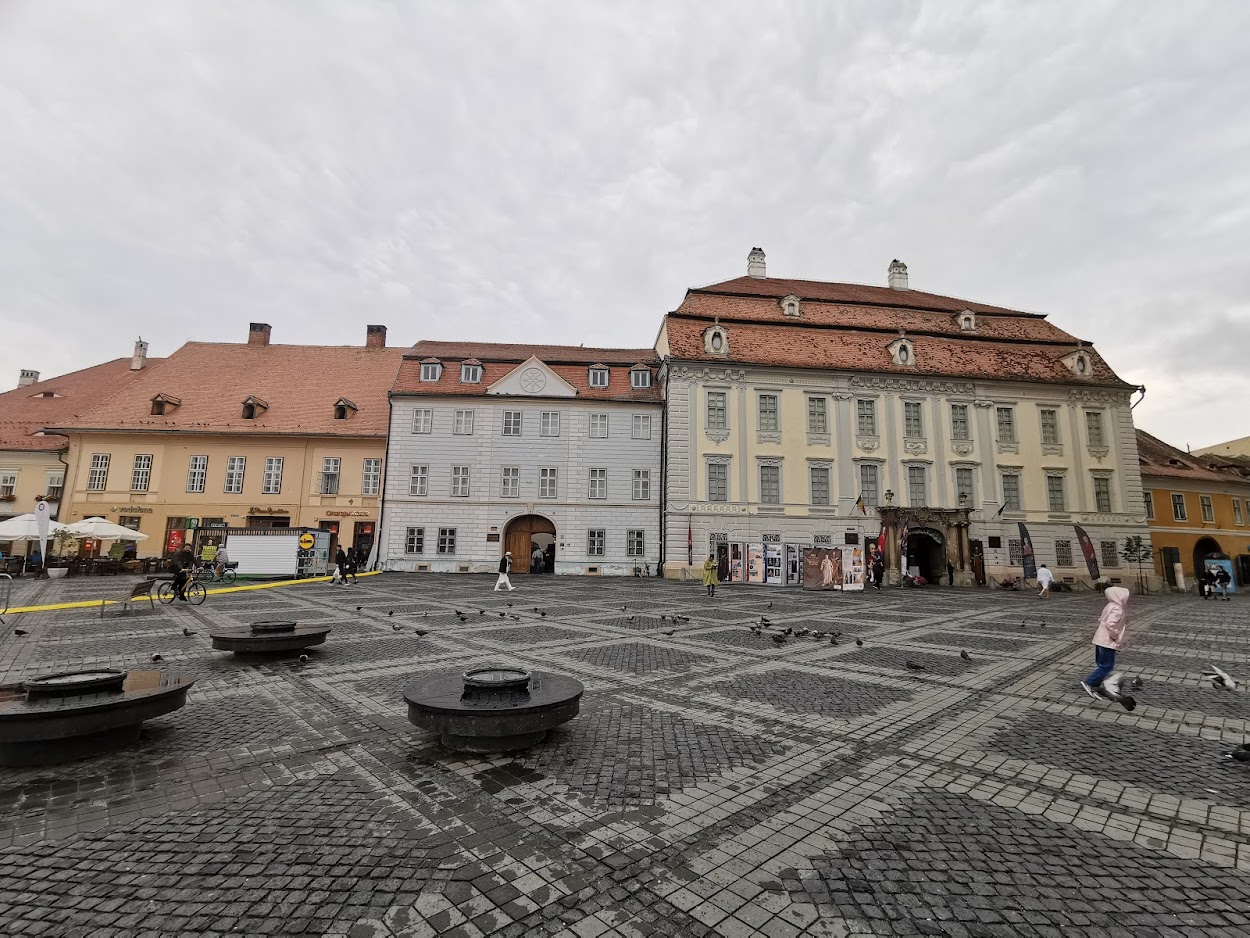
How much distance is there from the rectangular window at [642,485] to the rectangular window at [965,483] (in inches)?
684

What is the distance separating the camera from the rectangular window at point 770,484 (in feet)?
102

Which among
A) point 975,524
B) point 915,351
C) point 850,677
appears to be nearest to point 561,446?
point 915,351

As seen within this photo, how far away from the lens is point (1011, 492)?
32.7 m

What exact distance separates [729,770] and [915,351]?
34208 millimetres

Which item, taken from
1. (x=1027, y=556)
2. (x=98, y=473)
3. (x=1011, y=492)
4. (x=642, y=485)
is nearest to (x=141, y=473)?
(x=98, y=473)

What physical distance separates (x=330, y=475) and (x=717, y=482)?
23025 mm

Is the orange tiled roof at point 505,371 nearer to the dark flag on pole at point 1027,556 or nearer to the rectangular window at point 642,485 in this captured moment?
the rectangular window at point 642,485

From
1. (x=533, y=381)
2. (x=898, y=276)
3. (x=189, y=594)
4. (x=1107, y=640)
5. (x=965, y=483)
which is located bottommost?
(x=189, y=594)

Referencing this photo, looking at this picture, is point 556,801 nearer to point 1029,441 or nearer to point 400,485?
point 400,485

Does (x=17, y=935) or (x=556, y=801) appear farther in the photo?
(x=556, y=801)

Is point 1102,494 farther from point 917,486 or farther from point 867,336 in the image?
point 867,336

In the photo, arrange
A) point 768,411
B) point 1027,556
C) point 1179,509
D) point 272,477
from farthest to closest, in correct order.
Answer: point 1179,509 → point 272,477 → point 768,411 → point 1027,556

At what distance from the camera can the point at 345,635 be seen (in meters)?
11.7

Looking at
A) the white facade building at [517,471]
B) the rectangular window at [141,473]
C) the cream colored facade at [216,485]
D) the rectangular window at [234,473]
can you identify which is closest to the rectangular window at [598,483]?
the white facade building at [517,471]
